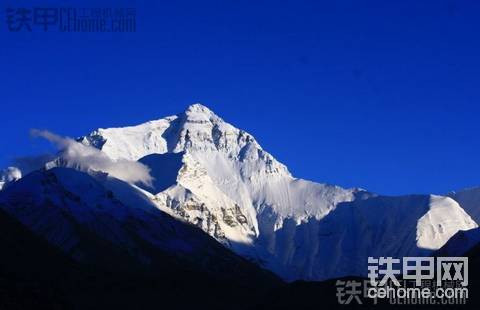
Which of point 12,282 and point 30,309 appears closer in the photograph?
point 30,309

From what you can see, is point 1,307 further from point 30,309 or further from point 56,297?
point 56,297

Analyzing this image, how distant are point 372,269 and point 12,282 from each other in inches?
2310

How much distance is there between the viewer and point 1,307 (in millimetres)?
136000

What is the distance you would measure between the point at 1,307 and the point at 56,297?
1455 centimetres

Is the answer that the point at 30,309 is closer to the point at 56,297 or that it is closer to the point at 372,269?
the point at 56,297

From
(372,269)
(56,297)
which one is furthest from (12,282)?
(372,269)

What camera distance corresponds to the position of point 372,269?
179875mm

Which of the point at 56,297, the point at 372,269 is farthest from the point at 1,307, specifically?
the point at 372,269

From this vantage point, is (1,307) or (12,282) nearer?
(1,307)

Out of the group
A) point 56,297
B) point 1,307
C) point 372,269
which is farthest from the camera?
point 372,269

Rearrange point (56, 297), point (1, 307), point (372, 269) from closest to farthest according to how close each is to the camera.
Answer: point (1, 307)
point (56, 297)
point (372, 269)

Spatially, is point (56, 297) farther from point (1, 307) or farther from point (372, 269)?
point (372, 269)

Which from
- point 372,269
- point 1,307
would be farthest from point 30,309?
point 372,269

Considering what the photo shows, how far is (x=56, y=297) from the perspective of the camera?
14988cm
